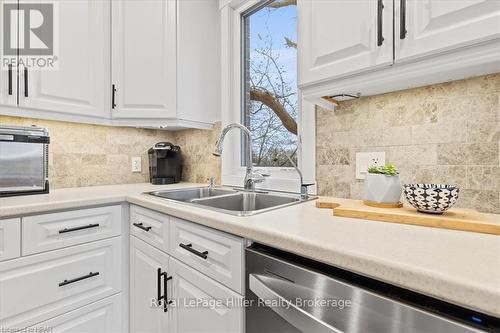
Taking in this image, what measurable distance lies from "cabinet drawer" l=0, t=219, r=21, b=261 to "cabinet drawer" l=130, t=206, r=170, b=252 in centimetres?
45

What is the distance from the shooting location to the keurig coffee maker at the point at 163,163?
1.92m

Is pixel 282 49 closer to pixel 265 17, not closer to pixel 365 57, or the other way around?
pixel 265 17

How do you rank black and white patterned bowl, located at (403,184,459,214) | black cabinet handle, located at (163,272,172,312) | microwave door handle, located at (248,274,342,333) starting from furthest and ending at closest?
1. black cabinet handle, located at (163,272,172,312)
2. black and white patterned bowl, located at (403,184,459,214)
3. microwave door handle, located at (248,274,342,333)

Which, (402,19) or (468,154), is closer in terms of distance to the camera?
(402,19)

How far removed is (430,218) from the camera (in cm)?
75

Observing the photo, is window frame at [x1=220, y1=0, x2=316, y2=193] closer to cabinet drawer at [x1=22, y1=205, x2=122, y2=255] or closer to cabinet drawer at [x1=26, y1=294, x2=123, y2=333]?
cabinet drawer at [x1=22, y1=205, x2=122, y2=255]

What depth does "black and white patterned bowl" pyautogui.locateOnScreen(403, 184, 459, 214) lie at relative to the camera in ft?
2.56

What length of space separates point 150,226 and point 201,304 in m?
0.45

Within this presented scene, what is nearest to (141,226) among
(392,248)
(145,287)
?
(145,287)

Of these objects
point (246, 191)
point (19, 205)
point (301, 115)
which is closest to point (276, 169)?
point (246, 191)

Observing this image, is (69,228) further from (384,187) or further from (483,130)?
(483,130)

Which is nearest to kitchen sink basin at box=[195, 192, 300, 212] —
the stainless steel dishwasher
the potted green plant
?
the potted green plant

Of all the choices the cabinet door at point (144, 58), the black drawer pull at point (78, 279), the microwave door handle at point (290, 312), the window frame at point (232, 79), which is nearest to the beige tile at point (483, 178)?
the microwave door handle at point (290, 312)

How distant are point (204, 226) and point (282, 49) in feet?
4.09
